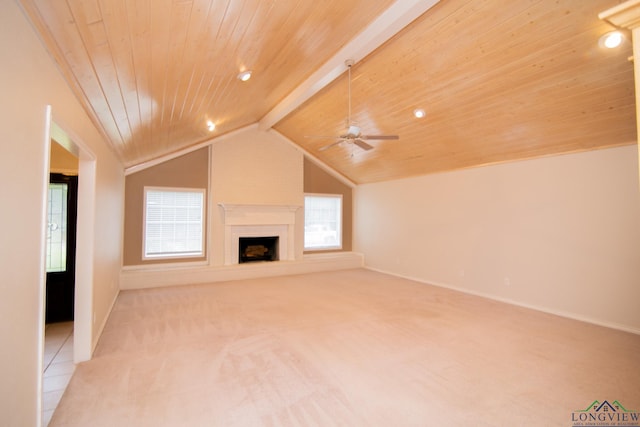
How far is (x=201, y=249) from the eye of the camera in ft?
21.6

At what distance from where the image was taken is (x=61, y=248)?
4.06 m

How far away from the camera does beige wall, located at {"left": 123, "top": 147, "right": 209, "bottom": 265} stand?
19.5ft

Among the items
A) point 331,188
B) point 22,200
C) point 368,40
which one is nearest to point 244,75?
point 368,40

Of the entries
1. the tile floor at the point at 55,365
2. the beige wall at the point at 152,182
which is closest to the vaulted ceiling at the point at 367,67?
the beige wall at the point at 152,182

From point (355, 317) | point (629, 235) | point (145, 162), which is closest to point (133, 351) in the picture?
point (355, 317)

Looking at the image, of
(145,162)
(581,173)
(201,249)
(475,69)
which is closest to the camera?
(475,69)

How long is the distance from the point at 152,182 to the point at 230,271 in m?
2.50

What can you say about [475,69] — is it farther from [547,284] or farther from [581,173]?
[547,284]

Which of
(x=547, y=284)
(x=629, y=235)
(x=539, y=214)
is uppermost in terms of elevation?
(x=539, y=214)

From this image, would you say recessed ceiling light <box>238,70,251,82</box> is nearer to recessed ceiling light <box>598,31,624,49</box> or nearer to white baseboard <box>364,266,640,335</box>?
recessed ceiling light <box>598,31,624,49</box>

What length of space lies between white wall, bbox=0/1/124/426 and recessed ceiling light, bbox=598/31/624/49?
4.02m

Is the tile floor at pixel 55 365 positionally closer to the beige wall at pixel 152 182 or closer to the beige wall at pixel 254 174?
the beige wall at pixel 152 182

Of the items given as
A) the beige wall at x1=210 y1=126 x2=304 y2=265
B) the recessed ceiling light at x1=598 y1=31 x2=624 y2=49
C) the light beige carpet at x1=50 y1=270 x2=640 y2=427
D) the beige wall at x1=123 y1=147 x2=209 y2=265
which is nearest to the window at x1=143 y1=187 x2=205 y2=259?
the beige wall at x1=123 y1=147 x2=209 y2=265

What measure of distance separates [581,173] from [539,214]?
2.54 ft
